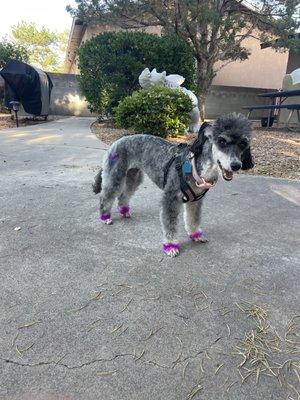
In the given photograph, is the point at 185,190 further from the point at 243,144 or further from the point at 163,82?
the point at 163,82

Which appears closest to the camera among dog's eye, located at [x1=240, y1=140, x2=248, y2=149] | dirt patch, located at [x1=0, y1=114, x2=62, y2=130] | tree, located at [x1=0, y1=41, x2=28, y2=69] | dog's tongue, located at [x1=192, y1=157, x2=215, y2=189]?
dog's eye, located at [x1=240, y1=140, x2=248, y2=149]

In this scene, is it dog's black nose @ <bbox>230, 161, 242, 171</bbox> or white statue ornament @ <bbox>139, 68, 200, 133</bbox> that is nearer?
dog's black nose @ <bbox>230, 161, 242, 171</bbox>

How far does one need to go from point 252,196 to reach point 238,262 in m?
2.52

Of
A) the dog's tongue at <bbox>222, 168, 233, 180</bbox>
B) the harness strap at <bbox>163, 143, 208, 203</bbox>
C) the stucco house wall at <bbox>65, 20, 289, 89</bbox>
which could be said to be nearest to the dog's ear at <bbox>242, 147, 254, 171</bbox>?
the dog's tongue at <bbox>222, 168, 233, 180</bbox>

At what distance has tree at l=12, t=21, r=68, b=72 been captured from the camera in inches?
2621

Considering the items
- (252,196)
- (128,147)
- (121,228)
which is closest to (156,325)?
(121,228)

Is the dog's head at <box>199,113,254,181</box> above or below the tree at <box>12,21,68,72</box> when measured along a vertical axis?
below

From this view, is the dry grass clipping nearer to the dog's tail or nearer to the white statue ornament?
the dog's tail

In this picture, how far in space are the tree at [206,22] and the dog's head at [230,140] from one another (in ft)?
39.0

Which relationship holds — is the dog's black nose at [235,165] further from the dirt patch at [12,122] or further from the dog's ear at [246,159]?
the dirt patch at [12,122]

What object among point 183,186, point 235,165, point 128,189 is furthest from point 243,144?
point 128,189

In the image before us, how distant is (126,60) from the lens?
Result: 513 inches

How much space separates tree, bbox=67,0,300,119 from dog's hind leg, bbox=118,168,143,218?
36.0 ft

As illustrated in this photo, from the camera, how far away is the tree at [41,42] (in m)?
66.6
